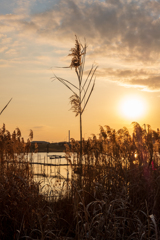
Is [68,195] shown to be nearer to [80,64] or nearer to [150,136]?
[80,64]

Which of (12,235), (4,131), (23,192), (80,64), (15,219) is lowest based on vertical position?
(12,235)

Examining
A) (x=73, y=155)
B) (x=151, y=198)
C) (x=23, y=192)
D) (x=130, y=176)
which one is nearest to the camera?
(x=23, y=192)

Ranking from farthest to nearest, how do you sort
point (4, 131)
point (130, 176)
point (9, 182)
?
point (4, 131)
point (130, 176)
point (9, 182)

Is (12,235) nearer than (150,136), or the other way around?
(12,235)

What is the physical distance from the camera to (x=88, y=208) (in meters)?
4.09

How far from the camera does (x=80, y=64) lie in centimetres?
487

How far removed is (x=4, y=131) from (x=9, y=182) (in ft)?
13.1

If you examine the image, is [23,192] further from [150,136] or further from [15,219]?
[150,136]

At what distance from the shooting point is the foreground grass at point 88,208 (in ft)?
→ 8.56

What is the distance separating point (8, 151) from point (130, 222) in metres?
4.58

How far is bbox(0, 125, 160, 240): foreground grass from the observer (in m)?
2.61

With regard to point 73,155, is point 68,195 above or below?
below

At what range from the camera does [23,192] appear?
11.0 feet

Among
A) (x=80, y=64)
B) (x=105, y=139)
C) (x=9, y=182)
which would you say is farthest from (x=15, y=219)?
(x=105, y=139)
